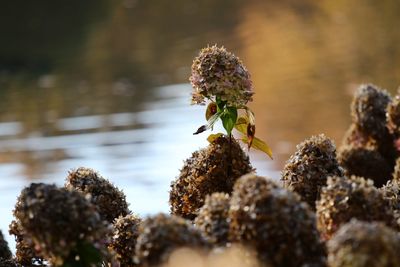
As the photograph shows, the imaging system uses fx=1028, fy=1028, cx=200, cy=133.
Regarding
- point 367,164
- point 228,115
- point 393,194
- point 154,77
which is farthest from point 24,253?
point 154,77

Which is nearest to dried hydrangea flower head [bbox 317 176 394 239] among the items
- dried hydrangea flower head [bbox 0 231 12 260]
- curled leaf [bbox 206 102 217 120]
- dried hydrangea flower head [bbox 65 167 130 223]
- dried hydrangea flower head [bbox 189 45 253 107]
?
dried hydrangea flower head [bbox 189 45 253 107]

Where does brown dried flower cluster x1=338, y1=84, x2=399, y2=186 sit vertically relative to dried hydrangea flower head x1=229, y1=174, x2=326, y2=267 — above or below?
above

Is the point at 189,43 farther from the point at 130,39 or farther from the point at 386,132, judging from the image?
the point at 386,132

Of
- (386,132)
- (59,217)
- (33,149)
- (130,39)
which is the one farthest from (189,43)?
(59,217)

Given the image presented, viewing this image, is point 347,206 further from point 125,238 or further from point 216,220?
point 125,238

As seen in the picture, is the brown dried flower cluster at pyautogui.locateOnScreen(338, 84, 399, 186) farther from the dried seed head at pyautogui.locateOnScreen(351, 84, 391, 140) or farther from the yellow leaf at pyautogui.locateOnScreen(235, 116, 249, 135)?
the yellow leaf at pyautogui.locateOnScreen(235, 116, 249, 135)

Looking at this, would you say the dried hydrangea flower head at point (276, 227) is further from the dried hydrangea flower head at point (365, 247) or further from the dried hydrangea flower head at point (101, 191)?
the dried hydrangea flower head at point (101, 191)
